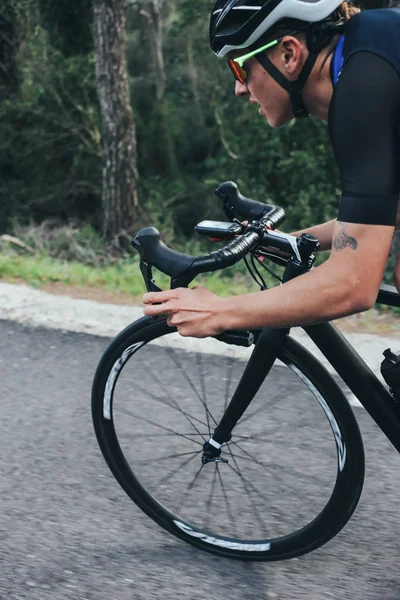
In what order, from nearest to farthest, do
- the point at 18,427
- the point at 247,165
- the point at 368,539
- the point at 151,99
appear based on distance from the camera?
the point at 368,539, the point at 18,427, the point at 247,165, the point at 151,99

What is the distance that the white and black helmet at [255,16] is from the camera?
2.08 m

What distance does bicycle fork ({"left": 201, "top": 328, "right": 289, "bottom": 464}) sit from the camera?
2.51 metres

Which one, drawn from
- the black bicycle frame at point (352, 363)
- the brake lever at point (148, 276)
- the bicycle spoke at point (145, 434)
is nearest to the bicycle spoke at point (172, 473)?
the bicycle spoke at point (145, 434)

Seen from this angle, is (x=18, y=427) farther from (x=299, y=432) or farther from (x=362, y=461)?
(x=362, y=461)

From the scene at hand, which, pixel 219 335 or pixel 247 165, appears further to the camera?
pixel 247 165

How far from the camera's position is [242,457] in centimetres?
321

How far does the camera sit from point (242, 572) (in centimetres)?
275

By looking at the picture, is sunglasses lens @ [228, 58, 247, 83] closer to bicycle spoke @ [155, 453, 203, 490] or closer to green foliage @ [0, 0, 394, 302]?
bicycle spoke @ [155, 453, 203, 490]

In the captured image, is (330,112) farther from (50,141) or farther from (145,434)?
(50,141)

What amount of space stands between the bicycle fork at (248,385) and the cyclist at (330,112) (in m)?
0.32

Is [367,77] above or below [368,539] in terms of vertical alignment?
above

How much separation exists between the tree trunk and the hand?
36.8ft

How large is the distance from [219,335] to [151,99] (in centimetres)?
1800

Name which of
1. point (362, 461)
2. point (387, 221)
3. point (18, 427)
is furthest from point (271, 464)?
point (387, 221)
